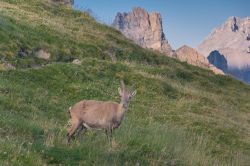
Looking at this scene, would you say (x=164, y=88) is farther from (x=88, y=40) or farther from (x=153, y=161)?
(x=153, y=161)

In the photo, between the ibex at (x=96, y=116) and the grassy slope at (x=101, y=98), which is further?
the ibex at (x=96, y=116)

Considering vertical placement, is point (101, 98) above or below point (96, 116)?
above

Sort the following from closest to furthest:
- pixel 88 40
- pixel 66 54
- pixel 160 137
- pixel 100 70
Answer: pixel 160 137 → pixel 100 70 → pixel 66 54 → pixel 88 40

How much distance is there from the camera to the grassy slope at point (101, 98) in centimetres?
1548

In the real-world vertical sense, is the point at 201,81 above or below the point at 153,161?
above

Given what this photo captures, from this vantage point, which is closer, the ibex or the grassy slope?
the grassy slope

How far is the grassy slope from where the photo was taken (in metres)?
15.5

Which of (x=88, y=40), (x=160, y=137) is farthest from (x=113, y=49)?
(x=160, y=137)

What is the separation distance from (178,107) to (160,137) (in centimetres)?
1327

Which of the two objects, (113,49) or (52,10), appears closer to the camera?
(113,49)

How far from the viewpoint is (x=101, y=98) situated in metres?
29.0

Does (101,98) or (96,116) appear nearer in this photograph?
(96,116)

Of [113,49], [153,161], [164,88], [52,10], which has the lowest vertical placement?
[153,161]

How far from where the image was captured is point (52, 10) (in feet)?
169
